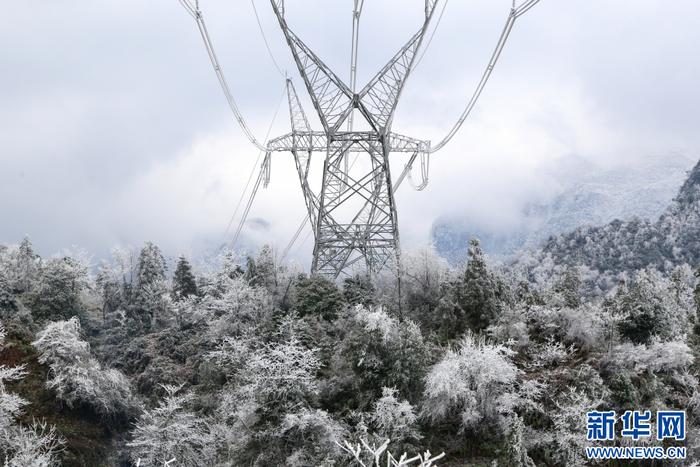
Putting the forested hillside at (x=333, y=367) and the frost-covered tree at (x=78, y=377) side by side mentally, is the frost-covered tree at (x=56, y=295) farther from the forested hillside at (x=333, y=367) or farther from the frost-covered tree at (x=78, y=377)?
the frost-covered tree at (x=78, y=377)

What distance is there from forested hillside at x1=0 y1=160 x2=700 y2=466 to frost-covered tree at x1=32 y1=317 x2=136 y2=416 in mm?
117

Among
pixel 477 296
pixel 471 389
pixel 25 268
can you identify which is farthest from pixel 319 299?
pixel 25 268

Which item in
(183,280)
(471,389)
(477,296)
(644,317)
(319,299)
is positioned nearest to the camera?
(471,389)

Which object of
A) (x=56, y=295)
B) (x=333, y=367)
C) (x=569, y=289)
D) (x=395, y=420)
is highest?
(x=569, y=289)

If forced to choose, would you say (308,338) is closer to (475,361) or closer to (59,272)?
(475,361)

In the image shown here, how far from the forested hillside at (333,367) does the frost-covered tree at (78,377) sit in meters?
0.12

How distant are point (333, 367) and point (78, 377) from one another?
48.5ft

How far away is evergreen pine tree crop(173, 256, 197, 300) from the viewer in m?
50.2

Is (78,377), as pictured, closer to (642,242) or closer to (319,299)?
(319,299)

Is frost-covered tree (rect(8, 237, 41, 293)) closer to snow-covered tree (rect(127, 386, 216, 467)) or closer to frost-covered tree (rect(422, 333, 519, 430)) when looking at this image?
snow-covered tree (rect(127, 386, 216, 467))

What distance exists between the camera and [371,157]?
3838 cm

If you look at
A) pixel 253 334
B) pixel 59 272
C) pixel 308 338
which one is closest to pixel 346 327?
pixel 308 338

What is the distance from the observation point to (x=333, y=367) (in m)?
31.1

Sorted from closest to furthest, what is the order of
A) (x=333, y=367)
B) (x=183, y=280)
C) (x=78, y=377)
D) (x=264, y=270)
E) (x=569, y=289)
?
(x=333, y=367), (x=78, y=377), (x=569, y=289), (x=264, y=270), (x=183, y=280)
